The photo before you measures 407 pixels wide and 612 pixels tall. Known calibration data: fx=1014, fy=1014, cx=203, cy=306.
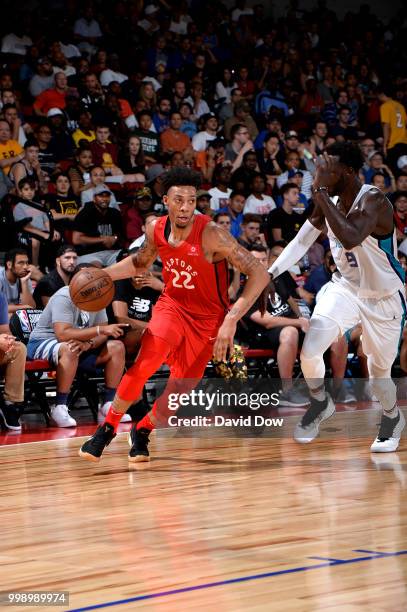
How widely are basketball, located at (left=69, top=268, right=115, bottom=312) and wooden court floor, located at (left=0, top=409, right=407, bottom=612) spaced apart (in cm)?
98

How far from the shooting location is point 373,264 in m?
6.19

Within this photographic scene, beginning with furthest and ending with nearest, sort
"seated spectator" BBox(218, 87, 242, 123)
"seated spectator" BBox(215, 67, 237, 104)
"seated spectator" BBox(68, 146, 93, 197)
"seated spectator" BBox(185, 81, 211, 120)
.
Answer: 1. "seated spectator" BBox(215, 67, 237, 104)
2. "seated spectator" BBox(218, 87, 242, 123)
3. "seated spectator" BBox(185, 81, 211, 120)
4. "seated spectator" BBox(68, 146, 93, 197)

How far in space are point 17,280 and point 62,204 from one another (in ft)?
5.76

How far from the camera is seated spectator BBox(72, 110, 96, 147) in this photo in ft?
38.5

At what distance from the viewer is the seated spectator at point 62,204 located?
10.4m

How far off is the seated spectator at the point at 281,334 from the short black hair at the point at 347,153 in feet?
9.93

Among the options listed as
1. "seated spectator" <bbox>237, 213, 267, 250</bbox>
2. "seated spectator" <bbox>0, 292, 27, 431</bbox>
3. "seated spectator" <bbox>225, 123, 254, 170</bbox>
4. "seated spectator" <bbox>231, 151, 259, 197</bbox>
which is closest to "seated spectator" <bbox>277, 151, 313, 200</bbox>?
"seated spectator" <bbox>231, 151, 259, 197</bbox>

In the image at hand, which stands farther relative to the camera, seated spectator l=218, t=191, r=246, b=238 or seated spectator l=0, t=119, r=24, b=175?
seated spectator l=218, t=191, r=246, b=238

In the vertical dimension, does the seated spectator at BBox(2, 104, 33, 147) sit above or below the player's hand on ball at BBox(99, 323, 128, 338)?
above

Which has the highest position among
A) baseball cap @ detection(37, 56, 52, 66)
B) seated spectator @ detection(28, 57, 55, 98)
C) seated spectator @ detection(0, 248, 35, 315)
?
baseball cap @ detection(37, 56, 52, 66)

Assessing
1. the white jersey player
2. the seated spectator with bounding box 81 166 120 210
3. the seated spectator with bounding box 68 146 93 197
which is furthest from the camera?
the seated spectator with bounding box 68 146 93 197

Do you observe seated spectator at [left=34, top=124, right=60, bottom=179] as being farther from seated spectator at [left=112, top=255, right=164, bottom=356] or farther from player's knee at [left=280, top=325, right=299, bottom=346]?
player's knee at [left=280, top=325, right=299, bottom=346]

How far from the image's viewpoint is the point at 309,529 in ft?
13.4

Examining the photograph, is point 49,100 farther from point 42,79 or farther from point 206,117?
point 206,117
